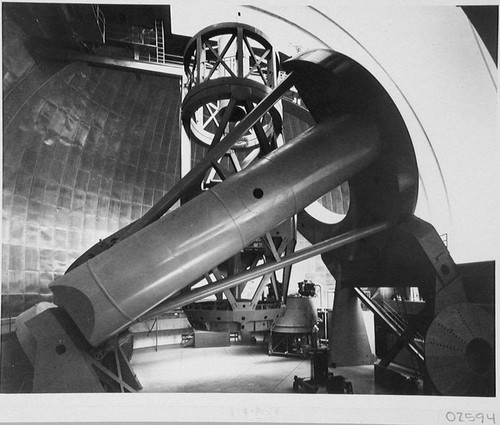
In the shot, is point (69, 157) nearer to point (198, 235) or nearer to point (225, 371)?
point (225, 371)

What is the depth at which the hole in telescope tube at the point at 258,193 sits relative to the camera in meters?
3.62

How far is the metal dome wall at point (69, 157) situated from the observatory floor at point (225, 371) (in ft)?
11.7

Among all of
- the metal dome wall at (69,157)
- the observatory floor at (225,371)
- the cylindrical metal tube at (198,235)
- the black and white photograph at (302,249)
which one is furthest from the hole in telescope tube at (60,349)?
the metal dome wall at (69,157)

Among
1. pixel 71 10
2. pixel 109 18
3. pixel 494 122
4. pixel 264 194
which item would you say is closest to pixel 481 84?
pixel 494 122

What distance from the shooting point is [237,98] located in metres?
4.91

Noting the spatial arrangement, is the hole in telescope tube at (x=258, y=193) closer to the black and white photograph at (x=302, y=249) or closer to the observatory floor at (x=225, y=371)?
the black and white photograph at (x=302, y=249)

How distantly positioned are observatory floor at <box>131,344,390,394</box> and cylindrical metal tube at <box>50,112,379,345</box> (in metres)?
3.17

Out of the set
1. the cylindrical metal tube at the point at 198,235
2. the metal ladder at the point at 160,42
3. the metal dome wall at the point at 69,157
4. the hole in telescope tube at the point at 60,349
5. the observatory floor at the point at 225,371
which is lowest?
the observatory floor at the point at 225,371

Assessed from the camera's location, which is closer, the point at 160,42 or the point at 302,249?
the point at 302,249

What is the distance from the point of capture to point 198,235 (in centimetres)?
335

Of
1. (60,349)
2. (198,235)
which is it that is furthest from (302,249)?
(60,349)

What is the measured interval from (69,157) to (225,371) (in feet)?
23.1

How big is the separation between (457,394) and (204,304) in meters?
2.97

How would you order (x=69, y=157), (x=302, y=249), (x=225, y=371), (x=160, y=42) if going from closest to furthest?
1. (x=302, y=249)
2. (x=225, y=371)
3. (x=69, y=157)
4. (x=160, y=42)
